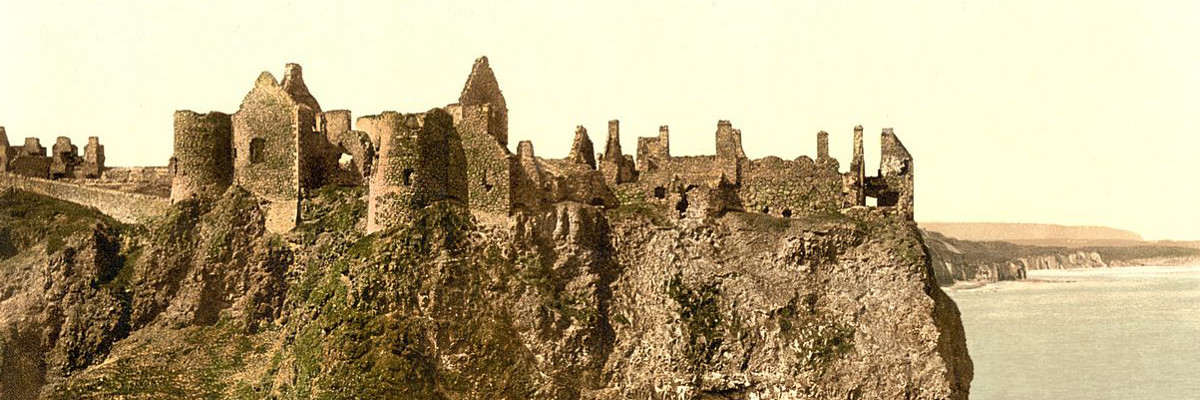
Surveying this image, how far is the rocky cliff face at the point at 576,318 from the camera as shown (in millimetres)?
42719

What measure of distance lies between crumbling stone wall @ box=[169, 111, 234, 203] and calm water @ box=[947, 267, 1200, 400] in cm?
5500

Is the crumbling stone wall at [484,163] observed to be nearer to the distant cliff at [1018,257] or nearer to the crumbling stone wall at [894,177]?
the crumbling stone wall at [894,177]

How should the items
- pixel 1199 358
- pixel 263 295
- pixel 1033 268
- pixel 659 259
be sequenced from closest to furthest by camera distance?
pixel 659 259, pixel 263 295, pixel 1199 358, pixel 1033 268

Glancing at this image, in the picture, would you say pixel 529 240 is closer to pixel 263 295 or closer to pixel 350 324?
A: pixel 350 324

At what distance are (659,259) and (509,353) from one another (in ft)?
Answer: 19.6

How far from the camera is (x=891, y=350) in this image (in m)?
42.4

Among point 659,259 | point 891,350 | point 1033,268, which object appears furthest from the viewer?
point 1033,268

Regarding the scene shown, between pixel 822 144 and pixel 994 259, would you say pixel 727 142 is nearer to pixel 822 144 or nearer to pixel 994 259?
pixel 822 144

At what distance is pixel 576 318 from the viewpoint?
44.7 meters

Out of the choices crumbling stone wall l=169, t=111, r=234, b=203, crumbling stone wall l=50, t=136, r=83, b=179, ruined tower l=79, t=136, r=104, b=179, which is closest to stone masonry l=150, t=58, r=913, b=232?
crumbling stone wall l=169, t=111, r=234, b=203

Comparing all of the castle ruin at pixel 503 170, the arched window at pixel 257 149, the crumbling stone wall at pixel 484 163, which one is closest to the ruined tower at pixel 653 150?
the castle ruin at pixel 503 170

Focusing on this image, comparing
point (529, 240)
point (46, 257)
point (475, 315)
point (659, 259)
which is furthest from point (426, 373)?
point (46, 257)

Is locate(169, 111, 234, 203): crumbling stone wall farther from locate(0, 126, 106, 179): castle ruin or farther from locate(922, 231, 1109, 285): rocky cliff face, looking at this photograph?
locate(922, 231, 1109, 285): rocky cliff face

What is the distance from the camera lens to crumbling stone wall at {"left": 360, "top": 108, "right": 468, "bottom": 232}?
45.4 meters
